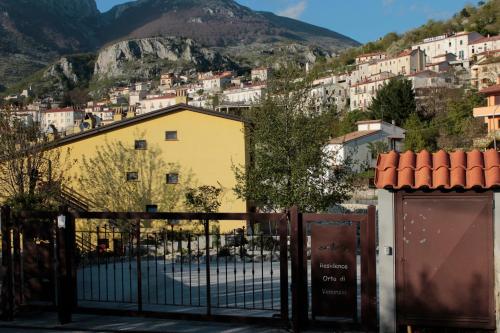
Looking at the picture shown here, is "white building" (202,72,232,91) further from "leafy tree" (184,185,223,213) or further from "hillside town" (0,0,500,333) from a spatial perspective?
"leafy tree" (184,185,223,213)

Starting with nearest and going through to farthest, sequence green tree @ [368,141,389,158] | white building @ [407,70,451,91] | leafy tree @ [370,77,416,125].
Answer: green tree @ [368,141,389,158] < leafy tree @ [370,77,416,125] < white building @ [407,70,451,91]

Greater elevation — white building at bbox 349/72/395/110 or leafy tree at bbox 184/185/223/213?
white building at bbox 349/72/395/110

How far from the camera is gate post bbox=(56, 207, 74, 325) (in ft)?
26.0

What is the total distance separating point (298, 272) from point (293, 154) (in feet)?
39.0

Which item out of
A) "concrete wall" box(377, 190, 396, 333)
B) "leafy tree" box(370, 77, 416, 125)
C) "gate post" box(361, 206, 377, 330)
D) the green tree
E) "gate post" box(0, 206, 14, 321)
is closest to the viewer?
"concrete wall" box(377, 190, 396, 333)

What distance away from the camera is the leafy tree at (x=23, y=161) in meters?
23.3

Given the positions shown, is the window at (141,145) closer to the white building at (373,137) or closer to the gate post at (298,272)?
the gate post at (298,272)

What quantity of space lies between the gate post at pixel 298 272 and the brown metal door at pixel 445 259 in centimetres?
123

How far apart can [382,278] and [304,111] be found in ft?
42.0

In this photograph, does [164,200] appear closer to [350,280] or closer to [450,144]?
[350,280]

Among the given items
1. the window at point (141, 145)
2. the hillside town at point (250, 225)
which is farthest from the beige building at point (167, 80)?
the window at point (141, 145)

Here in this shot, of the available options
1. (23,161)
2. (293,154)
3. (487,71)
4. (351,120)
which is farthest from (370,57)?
(293,154)

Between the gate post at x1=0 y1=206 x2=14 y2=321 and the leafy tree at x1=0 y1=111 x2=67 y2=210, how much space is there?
14618 mm

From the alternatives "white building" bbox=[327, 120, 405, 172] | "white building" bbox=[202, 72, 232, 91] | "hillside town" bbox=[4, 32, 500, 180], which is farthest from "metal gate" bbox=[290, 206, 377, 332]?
"white building" bbox=[202, 72, 232, 91]
